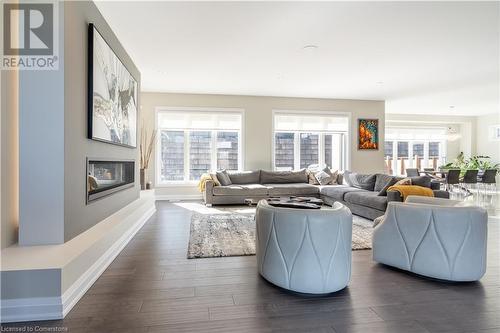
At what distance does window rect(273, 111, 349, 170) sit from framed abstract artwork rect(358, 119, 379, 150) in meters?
0.41

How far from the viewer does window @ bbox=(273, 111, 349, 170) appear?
7.59 meters

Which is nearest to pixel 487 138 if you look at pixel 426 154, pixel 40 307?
pixel 426 154

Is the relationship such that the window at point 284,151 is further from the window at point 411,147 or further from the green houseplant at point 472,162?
the green houseplant at point 472,162

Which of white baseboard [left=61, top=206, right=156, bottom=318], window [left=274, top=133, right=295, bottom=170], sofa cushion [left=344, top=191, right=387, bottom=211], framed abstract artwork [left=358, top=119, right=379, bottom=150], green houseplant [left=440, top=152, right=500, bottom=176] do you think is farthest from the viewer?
green houseplant [left=440, top=152, right=500, bottom=176]

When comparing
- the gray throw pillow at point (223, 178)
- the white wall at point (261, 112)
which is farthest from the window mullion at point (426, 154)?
the gray throw pillow at point (223, 178)

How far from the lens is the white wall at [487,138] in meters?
9.61

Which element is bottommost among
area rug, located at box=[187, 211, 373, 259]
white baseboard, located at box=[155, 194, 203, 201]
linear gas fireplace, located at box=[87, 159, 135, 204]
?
area rug, located at box=[187, 211, 373, 259]

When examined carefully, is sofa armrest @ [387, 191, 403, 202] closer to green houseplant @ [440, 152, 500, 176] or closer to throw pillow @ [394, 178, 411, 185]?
throw pillow @ [394, 178, 411, 185]

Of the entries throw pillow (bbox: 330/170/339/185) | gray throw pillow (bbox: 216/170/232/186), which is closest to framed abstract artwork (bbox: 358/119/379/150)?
throw pillow (bbox: 330/170/339/185)

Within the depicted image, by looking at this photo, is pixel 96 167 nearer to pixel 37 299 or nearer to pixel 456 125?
pixel 37 299

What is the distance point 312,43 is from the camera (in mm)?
3934

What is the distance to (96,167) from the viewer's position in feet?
9.63

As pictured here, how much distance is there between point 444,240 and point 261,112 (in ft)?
18.4

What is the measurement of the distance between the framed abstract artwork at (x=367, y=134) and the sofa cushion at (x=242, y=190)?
3.50 m
